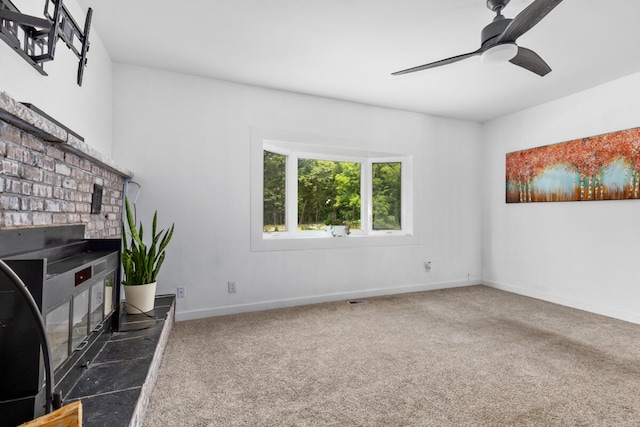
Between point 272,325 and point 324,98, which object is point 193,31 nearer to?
point 324,98

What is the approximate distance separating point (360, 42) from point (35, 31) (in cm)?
208

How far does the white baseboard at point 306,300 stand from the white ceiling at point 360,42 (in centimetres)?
233

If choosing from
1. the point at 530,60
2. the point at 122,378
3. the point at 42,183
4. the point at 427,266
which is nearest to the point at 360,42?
the point at 530,60

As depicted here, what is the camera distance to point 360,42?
8.91 feet

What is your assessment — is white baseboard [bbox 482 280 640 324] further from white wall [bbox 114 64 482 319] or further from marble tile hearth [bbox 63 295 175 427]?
marble tile hearth [bbox 63 295 175 427]

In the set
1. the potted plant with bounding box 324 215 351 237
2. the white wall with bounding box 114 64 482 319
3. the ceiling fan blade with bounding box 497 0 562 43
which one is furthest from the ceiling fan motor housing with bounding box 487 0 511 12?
the potted plant with bounding box 324 215 351 237

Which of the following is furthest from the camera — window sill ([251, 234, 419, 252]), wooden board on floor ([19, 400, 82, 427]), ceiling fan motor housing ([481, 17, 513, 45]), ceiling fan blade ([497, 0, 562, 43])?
window sill ([251, 234, 419, 252])

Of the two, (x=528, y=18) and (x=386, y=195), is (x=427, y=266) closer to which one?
(x=386, y=195)

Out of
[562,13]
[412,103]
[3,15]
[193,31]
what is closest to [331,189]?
[412,103]

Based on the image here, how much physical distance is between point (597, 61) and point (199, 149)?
3773 millimetres

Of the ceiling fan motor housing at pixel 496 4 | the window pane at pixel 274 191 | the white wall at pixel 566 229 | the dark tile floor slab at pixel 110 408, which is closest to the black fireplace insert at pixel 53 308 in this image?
the dark tile floor slab at pixel 110 408

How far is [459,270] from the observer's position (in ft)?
15.8

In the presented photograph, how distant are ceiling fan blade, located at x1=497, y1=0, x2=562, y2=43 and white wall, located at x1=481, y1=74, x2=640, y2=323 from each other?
240cm

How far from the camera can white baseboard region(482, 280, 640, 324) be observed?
336cm
